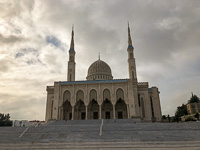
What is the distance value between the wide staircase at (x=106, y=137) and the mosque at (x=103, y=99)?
10.1m

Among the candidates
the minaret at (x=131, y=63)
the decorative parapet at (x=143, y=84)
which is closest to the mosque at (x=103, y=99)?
the decorative parapet at (x=143, y=84)

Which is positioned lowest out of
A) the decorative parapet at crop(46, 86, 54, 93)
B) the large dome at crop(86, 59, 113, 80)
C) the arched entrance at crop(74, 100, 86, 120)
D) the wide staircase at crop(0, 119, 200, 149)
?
the wide staircase at crop(0, 119, 200, 149)

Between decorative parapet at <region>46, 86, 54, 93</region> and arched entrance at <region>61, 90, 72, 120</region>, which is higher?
decorative parapet at <region>46, 86, 54, 93</region>

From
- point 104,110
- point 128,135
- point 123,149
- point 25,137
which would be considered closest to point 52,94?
point 104,110

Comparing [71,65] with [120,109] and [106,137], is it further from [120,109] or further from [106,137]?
[106,137]

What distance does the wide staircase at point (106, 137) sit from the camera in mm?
15859

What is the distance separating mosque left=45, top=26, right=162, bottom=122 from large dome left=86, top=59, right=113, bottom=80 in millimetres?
8609

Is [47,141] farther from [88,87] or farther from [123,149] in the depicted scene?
[88,87]

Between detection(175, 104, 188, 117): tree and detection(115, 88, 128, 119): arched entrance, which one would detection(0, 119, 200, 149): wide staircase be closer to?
detection(115, 88, 128, 119): arched entrance

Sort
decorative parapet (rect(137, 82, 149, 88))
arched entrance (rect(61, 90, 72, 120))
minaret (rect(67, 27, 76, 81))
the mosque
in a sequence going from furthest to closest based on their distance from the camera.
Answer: minaret (rect(67, 27, 76, 81)), decorative parapet (rect(137, 82, 149, 88)), arched entrance (rect(61, 90, 72, 120)), the mosque

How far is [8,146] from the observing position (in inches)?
666

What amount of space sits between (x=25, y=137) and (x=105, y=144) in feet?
30.2

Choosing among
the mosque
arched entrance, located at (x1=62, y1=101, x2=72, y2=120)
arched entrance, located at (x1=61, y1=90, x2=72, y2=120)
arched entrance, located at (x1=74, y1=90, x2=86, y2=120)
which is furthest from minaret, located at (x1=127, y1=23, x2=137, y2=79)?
arched entrance, located at (x1=62, y1=101, x2=72, y2=120)

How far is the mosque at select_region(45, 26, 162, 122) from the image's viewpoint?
3238 centimetres
